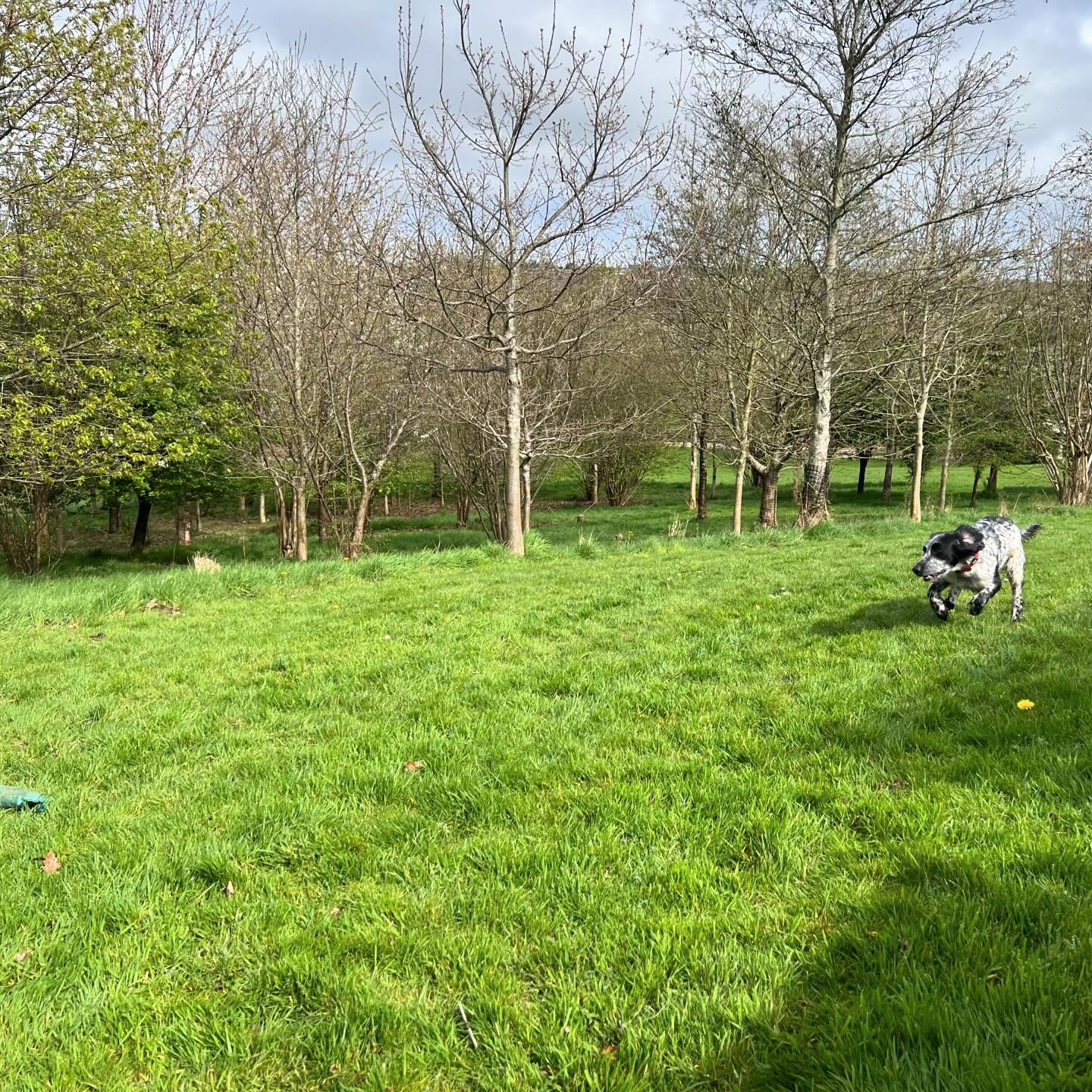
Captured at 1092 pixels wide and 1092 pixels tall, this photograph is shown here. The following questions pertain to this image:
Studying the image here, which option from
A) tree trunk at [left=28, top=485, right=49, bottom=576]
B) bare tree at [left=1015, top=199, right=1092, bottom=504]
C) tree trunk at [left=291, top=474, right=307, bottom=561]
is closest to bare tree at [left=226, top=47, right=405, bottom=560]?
tree trunk at [left=291, top=474, right=307, bottom=561]

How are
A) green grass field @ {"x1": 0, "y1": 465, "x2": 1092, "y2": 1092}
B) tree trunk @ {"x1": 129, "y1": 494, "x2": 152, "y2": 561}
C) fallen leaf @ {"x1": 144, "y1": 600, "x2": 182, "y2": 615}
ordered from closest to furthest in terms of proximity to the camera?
green grass field @ {"x1": 0, "y1": 465, "x2": 1092, "y2": 1092}, fallen leaf @ {"x1": 144, "y1": 600, "x2": 182, "y2": 615}, tree trunk @ {"x1": 129, "y1": 494, "x2": 152, "y2": 561}

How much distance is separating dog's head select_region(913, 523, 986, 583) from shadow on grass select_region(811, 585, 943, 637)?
641 mm

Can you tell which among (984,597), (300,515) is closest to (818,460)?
(984,597)

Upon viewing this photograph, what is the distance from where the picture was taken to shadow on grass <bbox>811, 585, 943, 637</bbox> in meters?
5.54

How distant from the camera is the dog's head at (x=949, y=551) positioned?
4.95 meters

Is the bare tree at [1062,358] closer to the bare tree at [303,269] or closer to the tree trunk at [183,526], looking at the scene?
the bare tree at [303,269]

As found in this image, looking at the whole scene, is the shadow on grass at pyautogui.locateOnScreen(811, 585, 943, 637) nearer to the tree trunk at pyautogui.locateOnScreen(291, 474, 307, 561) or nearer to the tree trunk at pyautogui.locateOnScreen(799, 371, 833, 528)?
the tree trunk at pyautogui.locateOnScreen(799, 371, 833, 528)

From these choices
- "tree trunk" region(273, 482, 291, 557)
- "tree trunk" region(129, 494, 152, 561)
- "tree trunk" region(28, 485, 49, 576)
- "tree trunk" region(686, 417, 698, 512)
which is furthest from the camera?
Answer: "tree trunk" region(686, 417, 698, 512)

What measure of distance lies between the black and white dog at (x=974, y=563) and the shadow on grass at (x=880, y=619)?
0.90 feet

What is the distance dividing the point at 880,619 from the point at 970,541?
1.16m

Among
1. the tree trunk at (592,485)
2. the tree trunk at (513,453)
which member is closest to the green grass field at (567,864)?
the tree trunk at (513,453)

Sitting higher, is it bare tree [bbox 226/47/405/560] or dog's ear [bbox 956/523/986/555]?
bare tree [bbox 226/47/405/560]

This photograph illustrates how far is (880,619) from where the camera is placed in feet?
19.1

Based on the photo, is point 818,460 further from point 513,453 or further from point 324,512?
point 324,512
